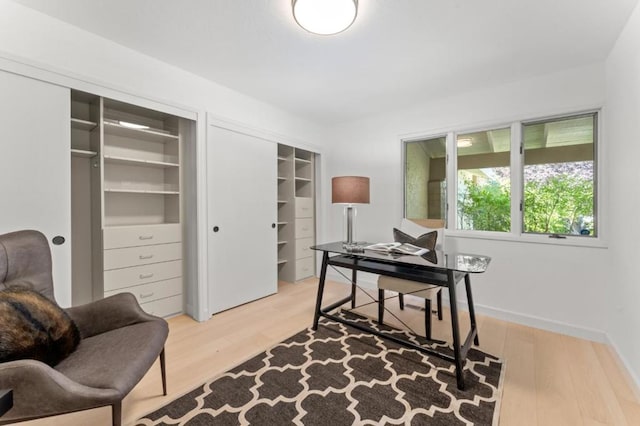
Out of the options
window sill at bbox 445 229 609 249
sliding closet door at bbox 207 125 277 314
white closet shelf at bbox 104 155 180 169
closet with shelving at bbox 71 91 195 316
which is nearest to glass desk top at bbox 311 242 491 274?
window sill at bbox 445 229 609 249

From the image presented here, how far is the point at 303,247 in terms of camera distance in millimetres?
3977

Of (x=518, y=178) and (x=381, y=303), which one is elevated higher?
(x=518, y=178)

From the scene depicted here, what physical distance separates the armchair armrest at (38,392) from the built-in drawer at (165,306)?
5.16ft

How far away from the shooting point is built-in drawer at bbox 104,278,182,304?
8.00ft

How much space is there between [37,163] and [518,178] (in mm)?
3908

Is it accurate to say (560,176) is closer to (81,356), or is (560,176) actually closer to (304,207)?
(304,207)

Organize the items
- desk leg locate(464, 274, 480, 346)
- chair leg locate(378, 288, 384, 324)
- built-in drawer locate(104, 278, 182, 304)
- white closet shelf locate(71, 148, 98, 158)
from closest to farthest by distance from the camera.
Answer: desk leg locate(464, 274, 480, 346) < white closet shelf locate(71, 148, 98, 158) < built-in drawer locate(104, 278, 182, 304) < chair leg locate(378, 288, 384, 324)

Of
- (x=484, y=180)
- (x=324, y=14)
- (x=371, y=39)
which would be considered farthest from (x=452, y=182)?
(x=324, y=14)

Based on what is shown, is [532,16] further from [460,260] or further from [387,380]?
[387,380]

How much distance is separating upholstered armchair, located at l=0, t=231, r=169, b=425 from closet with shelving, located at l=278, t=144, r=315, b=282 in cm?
231

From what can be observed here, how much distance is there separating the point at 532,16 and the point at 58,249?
138 inches

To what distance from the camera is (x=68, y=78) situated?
189 cm

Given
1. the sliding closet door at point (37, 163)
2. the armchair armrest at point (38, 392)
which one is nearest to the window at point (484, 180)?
the armchair armrest at point (38, 392)

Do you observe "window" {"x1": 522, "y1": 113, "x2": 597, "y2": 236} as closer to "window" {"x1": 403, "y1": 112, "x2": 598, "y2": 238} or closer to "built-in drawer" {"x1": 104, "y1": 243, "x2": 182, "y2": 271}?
"window" {"x1": 403, "y1": 112, "x2": 598, "y2": 238}
